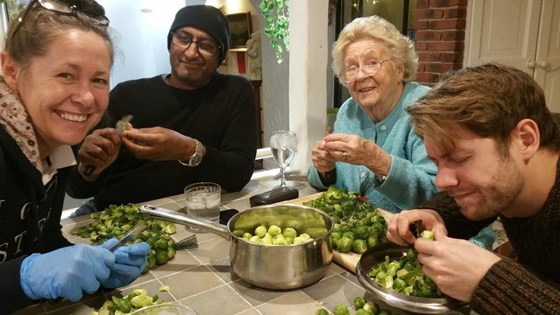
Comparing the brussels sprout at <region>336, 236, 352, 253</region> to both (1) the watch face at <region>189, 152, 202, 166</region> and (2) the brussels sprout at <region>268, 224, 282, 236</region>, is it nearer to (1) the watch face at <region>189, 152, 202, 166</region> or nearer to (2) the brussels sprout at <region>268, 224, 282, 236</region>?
(2) the brussels sprout at <region>268, 224, 282, 236</region>

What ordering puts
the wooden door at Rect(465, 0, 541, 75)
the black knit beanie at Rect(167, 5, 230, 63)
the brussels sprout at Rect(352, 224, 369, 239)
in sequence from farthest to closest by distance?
the wooden door at Rect(465, 0, 541, 75) → the black knit beanie at Rect(167, 5, 230, 63) → the brussels sprout at Rect(352, 224, 369, 239)

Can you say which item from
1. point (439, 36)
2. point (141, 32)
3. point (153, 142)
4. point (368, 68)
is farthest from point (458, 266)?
point (141, 32)

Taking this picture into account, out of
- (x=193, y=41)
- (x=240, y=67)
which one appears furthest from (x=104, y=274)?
(x=240, y=67)

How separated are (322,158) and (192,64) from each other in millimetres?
754

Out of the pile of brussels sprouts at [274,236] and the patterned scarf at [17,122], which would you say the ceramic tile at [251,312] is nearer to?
the pile of brussels sprouts at [274,236]

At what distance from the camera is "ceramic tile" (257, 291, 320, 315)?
0.96 metres

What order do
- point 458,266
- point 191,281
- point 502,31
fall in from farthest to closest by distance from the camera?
1. point 502,31
2. point 191,281
3. point 458,266

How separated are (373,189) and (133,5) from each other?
3573mm

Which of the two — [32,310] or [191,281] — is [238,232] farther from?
[32,310]

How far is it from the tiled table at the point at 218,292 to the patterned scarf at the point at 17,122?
0.36 m

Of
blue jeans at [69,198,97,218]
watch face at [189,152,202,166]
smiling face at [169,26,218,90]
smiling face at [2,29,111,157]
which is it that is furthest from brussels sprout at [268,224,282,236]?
smiling face at [169,26,218,90]

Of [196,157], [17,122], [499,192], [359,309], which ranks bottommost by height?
[359,309]

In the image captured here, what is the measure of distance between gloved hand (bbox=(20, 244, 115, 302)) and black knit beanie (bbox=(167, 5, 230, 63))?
1251 millimetres

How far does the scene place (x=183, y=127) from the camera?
6.66 ft
